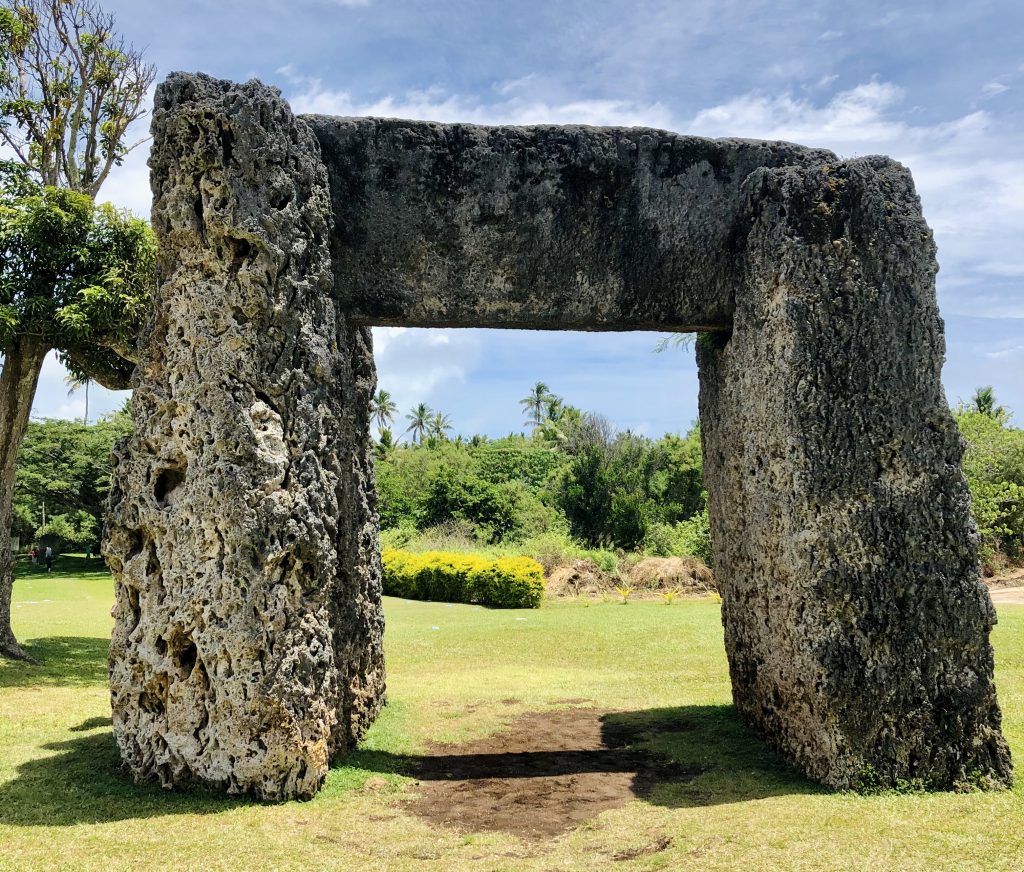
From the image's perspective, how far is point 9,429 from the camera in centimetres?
1097

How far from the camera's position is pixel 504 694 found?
8852 mm

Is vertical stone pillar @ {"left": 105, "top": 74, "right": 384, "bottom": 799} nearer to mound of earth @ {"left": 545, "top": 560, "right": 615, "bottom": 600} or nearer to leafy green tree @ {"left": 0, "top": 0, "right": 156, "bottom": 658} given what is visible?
leafy green tree @ {"left": 0, "top": 0, "right": 156, "bottom": 658}

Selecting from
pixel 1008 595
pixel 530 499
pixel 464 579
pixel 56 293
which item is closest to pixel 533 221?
pixel 56 293

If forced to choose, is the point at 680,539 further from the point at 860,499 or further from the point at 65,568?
the point at 65,568

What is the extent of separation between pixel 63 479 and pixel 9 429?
19.1 metres

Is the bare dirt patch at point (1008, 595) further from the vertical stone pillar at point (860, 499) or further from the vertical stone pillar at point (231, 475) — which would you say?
the vertical stone pillar at point (231, 475)

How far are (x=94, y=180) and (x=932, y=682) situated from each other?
1206 centimetres

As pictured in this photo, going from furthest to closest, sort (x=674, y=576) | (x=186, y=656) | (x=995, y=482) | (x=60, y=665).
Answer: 1. (x=995, y=482)
2. (x=674, y=576)
3. (x=60, y=665)
4. (x=186, y=656)

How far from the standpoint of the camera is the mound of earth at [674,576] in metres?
20.6

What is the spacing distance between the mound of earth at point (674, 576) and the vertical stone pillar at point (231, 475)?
15532 millimetres

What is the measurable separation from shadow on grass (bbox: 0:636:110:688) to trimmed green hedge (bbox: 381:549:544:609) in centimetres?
807

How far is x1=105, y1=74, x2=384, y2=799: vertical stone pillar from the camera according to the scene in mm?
5332

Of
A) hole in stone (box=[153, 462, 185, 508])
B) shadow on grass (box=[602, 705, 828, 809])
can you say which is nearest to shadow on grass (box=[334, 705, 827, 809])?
shadow on grass (box=[602, 705, 828, 809])

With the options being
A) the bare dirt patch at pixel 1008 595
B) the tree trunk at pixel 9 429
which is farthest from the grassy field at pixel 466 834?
the bare dirt patch at pixel 1008 595
